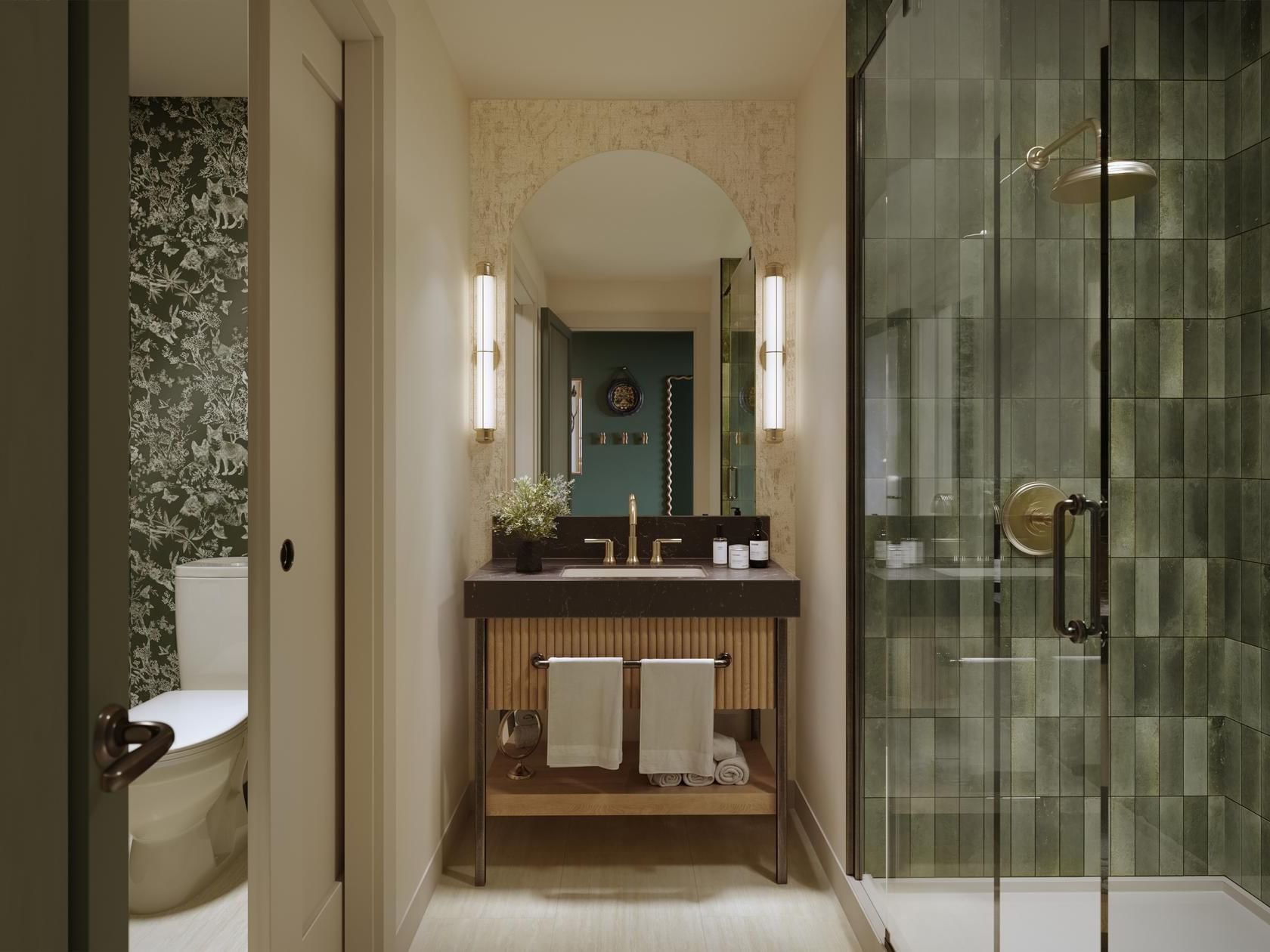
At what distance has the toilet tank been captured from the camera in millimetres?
2520

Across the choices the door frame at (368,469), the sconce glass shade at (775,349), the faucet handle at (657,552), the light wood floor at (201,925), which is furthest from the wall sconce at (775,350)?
the light wood floor at (201,925)

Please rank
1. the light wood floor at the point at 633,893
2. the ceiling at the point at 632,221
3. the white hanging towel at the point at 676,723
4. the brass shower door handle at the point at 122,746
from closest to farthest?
the brass shower door handle at the point at 122,746, the light wood floor at the point at 633,893, the white hanging towel at the point at 676,723, the ceiling at the point at 632,221

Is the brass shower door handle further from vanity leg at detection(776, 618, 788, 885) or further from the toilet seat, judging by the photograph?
vanity leg at detection(776, 618, 788, 885)

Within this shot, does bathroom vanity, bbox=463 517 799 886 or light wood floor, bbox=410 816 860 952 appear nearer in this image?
light wood floor, bbox=410 816 860 952

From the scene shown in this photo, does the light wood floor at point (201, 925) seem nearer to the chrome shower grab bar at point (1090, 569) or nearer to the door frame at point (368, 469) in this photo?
the door frame at point (368, 469)

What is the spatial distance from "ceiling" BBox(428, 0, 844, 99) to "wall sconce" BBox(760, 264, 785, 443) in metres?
0.67

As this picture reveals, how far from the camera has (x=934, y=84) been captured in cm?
161

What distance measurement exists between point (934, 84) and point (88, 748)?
179cm

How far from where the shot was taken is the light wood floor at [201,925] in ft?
6.49

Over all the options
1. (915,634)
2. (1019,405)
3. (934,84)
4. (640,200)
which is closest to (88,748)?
(1019,405)

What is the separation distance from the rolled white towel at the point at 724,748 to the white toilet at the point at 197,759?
4.72ft

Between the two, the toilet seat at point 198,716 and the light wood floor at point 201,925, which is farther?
the toilet seat at point 198,716

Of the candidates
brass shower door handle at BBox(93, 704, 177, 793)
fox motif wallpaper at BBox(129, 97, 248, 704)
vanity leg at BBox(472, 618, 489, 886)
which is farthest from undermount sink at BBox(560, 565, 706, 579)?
brass shower door handle at BBox(93, 704, 177, 793)

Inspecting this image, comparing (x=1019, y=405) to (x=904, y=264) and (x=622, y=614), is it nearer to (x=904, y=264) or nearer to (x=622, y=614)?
(x=904, y=264)
